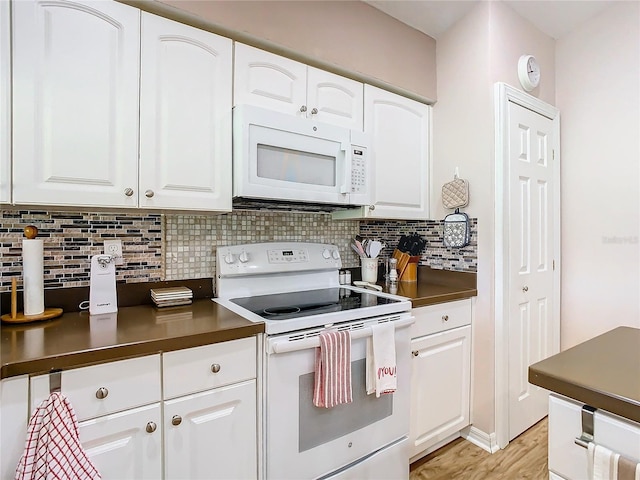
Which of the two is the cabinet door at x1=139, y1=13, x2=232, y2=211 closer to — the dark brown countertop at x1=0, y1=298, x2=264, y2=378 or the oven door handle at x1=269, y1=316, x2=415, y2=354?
the dark brown countertop at x1=0, y1=298, x2=264, y2=378

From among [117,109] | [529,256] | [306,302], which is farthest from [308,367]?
[529,256]

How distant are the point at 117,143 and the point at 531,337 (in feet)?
7.95

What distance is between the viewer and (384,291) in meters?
1.98

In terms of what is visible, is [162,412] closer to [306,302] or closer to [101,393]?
[101,393]

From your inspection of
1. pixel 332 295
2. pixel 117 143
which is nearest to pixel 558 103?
pixel 332 295

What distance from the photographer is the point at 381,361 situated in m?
1.52

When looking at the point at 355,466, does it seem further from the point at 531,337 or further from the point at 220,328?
the point at 531,337

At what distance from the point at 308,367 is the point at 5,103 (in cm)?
138

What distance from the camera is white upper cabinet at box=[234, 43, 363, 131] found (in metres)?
1.56

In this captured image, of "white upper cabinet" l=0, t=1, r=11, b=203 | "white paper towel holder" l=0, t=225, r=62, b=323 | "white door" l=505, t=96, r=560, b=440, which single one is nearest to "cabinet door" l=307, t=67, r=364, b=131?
"white door" l=505, t=96, r=560, b=440

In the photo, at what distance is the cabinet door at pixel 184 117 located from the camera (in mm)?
1353

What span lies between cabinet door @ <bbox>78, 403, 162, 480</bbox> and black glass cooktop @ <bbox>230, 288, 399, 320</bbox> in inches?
19.8

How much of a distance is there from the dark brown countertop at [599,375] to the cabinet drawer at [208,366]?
908mm

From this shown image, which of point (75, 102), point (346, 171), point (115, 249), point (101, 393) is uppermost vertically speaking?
point (75, 102)
